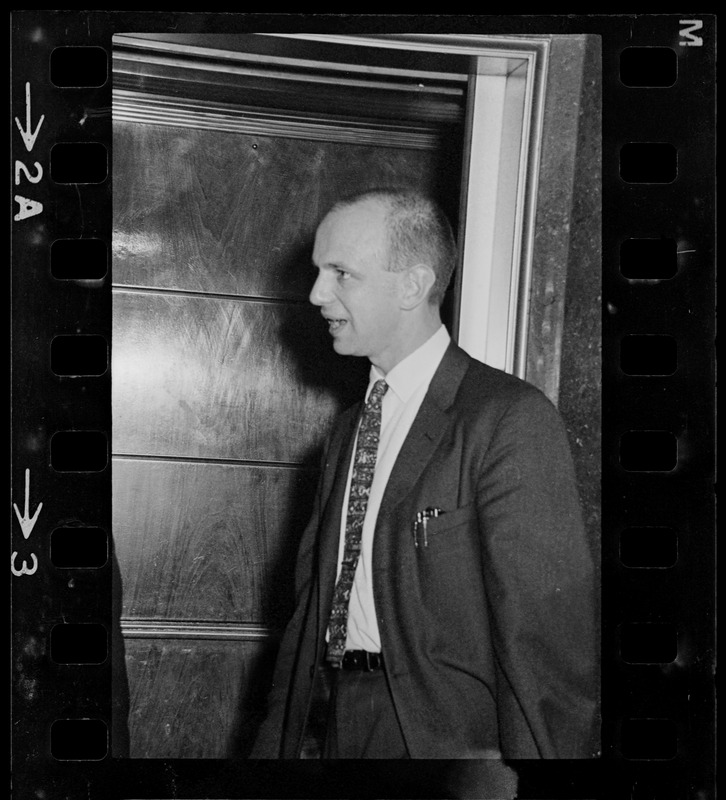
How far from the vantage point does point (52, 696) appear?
4.91 ft

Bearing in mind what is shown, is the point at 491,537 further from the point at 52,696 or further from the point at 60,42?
the point at 60,42

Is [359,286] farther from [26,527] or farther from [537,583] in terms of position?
[26,527]

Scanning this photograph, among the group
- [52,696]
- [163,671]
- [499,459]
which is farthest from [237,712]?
[499,459]

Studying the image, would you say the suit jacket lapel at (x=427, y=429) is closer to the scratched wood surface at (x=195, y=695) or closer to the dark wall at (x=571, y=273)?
the dark wall at (x=571, y=273)

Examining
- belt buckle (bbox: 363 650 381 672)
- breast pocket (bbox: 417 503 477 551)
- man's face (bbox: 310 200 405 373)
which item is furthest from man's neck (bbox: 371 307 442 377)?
belt buckle (bbox: 363 650 381 672)

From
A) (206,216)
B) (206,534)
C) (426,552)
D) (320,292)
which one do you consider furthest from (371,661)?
(206,216)

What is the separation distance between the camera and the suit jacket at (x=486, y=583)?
143cm

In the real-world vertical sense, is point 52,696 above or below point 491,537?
below

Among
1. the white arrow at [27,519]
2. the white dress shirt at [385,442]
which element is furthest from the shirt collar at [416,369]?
the white arrow at [27,519]

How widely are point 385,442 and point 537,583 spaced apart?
0.28 metres

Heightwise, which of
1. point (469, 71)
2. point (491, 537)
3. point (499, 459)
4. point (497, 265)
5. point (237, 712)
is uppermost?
point (469, 71)

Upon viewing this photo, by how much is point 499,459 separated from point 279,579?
34 centimetres

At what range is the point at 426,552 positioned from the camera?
4.70ft

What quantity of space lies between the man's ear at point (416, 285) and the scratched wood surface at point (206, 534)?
27 cm
